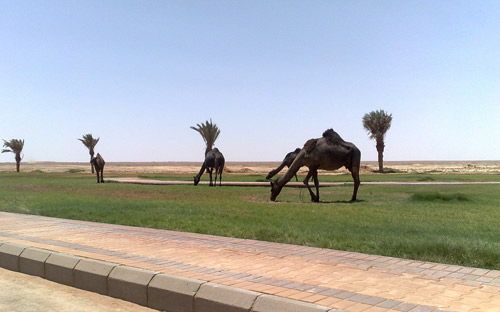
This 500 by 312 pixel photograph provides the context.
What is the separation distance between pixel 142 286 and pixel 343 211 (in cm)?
904

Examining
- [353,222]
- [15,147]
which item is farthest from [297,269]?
[15,147]

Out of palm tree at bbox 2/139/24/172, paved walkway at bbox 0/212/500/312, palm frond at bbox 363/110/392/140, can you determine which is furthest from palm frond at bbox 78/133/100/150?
paved walkway at bbox 0/212/500/312

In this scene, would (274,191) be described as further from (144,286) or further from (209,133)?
(209,133)

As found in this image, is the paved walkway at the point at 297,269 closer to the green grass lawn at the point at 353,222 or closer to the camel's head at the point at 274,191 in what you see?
the green grass lawn at the point at 353,222

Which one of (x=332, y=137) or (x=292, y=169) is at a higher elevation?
(x=332, y=137)

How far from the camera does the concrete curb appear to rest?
494 cm

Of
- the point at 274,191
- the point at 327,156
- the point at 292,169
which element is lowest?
the point at 274,191

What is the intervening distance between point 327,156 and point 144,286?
1304 centimetres

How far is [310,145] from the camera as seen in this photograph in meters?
18.4

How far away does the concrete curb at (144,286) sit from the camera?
16.2ft

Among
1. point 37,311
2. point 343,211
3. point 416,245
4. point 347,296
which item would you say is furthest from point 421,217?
point 37,311

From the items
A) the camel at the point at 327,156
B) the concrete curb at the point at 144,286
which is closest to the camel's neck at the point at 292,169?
the camel at the point at 327,156

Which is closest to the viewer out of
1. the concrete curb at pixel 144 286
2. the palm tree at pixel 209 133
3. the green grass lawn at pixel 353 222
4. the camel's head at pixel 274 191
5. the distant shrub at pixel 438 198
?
the concrete curb at pixel 144 286

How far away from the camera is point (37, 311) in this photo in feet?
18.2
